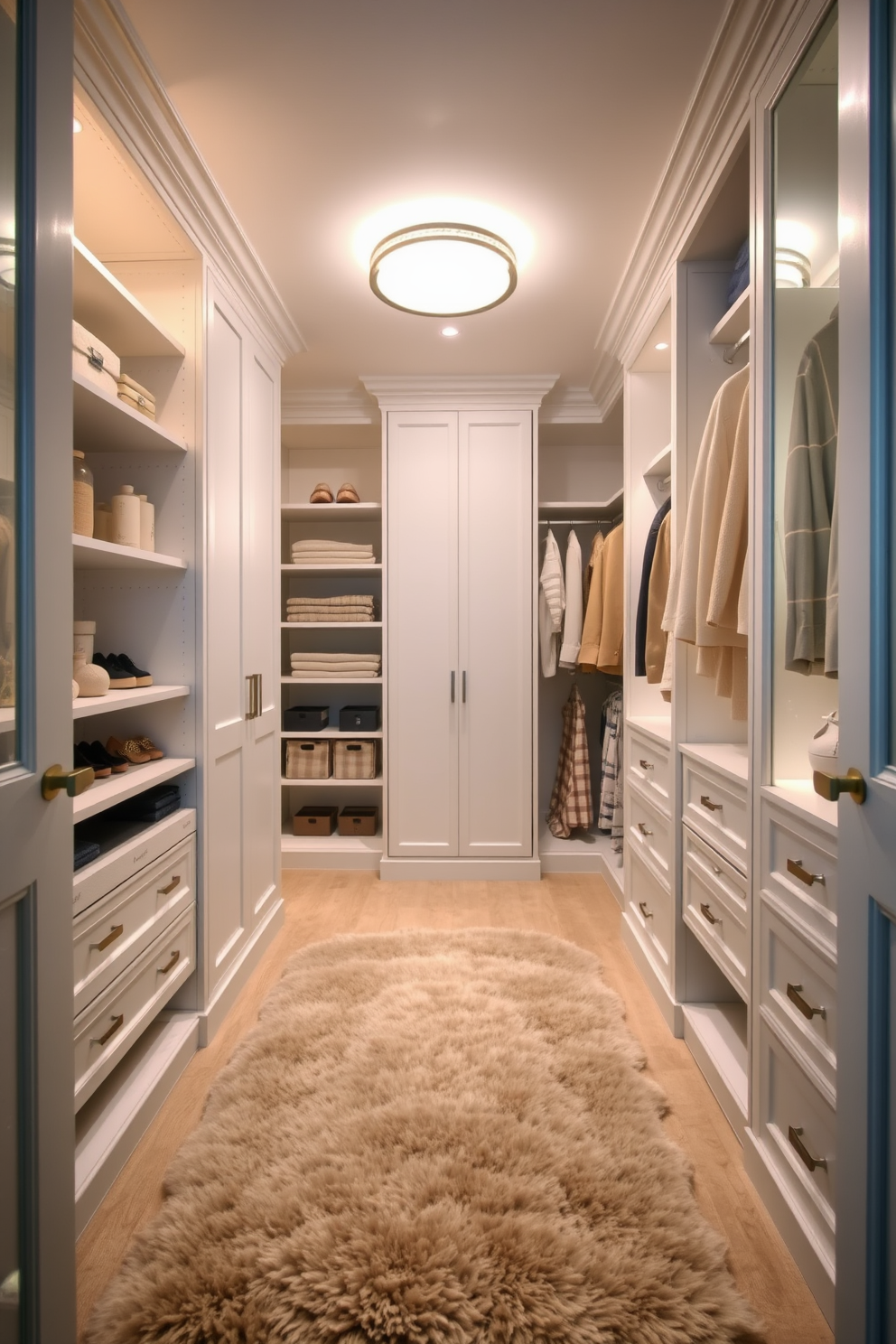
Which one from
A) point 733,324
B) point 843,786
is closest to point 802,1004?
point 843,786

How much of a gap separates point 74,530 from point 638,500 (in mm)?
2126

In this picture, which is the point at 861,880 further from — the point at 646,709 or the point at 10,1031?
the point at 646,709

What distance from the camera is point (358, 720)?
12.8 ft

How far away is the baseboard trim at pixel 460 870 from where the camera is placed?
12.2ft

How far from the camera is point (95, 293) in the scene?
1.80 m

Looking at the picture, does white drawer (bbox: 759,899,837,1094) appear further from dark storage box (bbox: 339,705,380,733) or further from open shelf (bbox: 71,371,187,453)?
dark storage box (bbox: 339,705,380,733)

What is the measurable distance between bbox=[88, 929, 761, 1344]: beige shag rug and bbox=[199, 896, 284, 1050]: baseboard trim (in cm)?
17

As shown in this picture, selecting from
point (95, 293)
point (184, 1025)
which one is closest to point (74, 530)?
point (95, 293)

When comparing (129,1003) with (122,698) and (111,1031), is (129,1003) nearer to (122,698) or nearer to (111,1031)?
(111,1031)

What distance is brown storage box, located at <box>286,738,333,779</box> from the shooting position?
3914mm

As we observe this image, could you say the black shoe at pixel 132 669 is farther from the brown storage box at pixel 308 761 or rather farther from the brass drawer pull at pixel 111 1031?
the brown storage box at pixel 308 761

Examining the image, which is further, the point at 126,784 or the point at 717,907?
the point at 717,907

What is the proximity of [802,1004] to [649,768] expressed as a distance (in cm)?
136

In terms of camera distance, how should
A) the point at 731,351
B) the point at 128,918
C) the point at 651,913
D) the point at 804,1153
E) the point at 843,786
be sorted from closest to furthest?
the point at 843,786
the point at 804,1153
the point at 128,918
the point at 731,351
the point at 651,913
